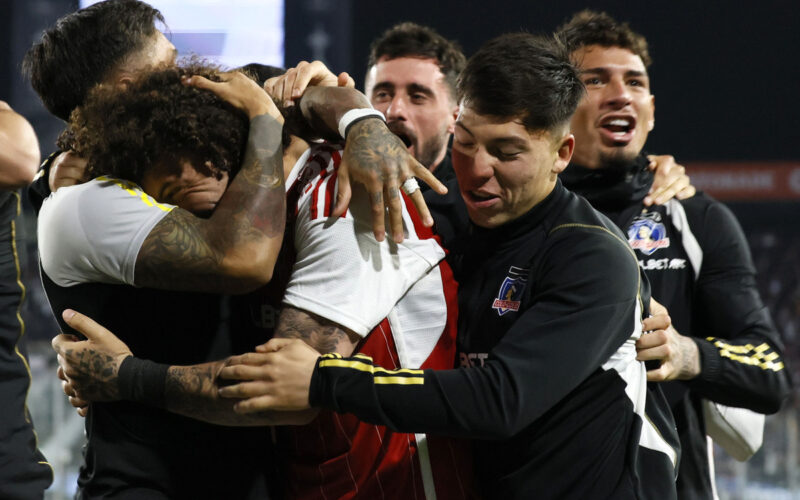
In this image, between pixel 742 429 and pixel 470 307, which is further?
pixel 742 429

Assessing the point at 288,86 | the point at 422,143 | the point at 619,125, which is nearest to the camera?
the point at 288,86

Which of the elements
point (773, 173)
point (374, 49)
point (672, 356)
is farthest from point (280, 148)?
point (773, 173)

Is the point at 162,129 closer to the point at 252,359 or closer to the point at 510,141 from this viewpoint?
the point at 252,359

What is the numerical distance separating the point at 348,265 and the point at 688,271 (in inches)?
47.8

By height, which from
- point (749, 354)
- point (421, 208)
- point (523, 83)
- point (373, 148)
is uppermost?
point (523, 83)

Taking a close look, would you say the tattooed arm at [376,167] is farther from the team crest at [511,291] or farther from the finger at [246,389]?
the finger at [246,389]

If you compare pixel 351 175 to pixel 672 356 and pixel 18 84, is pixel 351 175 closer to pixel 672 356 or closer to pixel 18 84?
pixel 672 356

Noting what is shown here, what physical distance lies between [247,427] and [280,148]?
546 mm

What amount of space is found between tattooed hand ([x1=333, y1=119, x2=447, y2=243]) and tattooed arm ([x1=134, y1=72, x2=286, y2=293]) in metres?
0.13

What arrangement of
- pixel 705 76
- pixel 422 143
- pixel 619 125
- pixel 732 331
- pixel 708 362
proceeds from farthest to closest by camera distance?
1. pixel 705 76
2. pixel 422 143
3. pixel 619 125
4. pixel 732 331
5. pixel 708 362

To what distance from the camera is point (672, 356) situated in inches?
76.7

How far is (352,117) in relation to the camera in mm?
1700

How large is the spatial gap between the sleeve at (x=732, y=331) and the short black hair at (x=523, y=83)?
81 centimetres

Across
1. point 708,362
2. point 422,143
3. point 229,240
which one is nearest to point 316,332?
point 229,240
